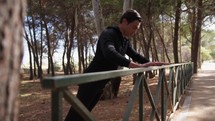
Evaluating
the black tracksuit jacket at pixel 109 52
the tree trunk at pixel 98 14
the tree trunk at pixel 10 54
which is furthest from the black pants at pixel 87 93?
the tree trunk at pixel 98 14

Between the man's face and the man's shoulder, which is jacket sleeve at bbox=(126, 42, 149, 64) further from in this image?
the man's shoulder

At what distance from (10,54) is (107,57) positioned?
7.01 ft

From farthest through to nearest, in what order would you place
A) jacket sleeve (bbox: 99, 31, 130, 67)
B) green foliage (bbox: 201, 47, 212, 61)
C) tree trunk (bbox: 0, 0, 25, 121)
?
1. green foliage (bbox: 201, 47, 212, 61)
2. jacket sleeve (bbox: 99, 31, 130, 67)
3. tree trunk (bbox: 0, 0, 25, 121)

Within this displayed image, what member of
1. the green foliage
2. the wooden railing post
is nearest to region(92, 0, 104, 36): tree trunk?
the wooden railing post

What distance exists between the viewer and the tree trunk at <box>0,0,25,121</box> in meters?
1.11

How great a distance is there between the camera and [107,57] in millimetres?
3262

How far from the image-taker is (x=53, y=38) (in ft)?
113

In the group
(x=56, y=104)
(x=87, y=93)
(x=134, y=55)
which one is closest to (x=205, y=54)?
(x=134, y=55)

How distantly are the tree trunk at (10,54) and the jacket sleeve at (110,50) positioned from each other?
2011 mm

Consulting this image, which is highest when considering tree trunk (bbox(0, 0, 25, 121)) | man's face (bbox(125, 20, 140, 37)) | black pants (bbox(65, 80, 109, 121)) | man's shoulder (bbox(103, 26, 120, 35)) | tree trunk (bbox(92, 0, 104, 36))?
tree trunk (bbox(92, 0, 104, 36))

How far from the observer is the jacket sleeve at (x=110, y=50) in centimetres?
323

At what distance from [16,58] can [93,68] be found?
7.63 feet

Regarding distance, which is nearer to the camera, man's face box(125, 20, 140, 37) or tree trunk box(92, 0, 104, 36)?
man's face box(125, 20, 140, 37)

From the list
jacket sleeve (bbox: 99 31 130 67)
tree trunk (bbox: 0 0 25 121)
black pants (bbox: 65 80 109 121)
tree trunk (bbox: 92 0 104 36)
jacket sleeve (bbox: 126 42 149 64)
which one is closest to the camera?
tree trunk (bbox: 0 0 25 121)
